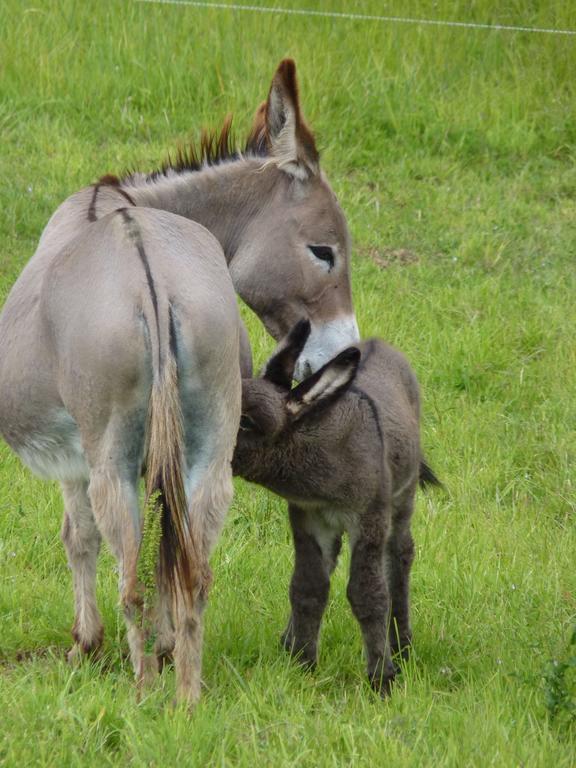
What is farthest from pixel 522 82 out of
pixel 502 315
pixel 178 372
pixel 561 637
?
pixel 178 372

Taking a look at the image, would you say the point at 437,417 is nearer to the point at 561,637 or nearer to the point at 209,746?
the point at 561,637

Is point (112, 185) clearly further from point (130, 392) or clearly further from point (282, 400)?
point (130, 392)

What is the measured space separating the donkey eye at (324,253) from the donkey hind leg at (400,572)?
92 centimetres

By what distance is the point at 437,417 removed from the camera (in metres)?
6.25

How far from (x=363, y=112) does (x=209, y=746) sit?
6.55 meters

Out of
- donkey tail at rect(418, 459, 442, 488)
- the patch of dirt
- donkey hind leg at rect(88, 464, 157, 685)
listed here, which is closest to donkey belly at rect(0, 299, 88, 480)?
donkey hind leg at rect(88, 464, 157, 685)

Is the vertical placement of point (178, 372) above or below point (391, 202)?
above

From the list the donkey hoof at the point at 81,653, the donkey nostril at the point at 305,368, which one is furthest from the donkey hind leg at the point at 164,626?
the donkey nostril at the point at 305,368

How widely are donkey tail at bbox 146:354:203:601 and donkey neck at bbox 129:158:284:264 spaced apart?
1.47 metres

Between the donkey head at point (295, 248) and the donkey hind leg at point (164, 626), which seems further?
the donkey head at point (295, 248)

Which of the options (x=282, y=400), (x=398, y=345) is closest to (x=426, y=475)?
(x=282, y=400)

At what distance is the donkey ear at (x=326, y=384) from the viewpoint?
13.1ft

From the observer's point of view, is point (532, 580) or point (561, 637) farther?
point (532, 580)

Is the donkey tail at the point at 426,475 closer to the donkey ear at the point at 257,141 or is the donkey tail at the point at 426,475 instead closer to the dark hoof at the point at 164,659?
the dark hoof at the point at 164,659
